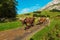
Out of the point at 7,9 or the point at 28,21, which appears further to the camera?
the point at 7,9

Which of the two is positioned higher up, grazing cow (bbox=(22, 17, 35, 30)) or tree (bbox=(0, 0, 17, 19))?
tree (bbox=(0, 0, 17, 19))

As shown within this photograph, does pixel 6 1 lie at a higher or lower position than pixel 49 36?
higher

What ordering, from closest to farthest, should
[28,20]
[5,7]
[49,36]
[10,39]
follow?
[49,36]
[10,39]
[28,20]
[5,7]

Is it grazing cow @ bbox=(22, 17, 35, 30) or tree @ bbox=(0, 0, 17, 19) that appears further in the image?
tree @ bbox=(0, 0, 17, 19)

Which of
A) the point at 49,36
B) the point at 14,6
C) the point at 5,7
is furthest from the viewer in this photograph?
the point at 14,6

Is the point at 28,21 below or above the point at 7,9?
below

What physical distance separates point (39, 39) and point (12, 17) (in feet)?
181

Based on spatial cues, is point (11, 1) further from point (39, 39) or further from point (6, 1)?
point (39, 39)

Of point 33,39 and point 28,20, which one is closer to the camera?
point 33,39

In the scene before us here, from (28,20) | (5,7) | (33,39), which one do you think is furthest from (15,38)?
(5,7)

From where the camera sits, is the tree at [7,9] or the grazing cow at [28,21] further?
the tree at [7,9]

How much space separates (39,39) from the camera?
97.6 feet

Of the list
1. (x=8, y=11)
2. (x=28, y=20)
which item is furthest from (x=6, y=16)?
(x=28, y=20)

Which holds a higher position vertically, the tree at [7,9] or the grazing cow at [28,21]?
the tree at [7,9]
